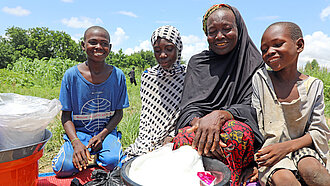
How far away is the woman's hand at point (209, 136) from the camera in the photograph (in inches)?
60.9

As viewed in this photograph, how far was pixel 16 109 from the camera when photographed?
5.38 ft

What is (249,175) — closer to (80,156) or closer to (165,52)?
(165,52)

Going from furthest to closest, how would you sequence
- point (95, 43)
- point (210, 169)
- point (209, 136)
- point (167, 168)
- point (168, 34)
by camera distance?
point (95, 43), point (168, 34), point (209, 136), point (210, 169), point (167, 168)

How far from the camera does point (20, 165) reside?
1.62 meters

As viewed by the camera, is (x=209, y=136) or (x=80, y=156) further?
(x=80, y=156)

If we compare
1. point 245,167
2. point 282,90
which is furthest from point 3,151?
point 282,90

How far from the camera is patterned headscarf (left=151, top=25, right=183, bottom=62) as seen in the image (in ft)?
7.86

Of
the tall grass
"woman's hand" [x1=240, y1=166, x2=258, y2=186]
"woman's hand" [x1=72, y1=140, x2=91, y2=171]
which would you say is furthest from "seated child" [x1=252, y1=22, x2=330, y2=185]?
the tall grass

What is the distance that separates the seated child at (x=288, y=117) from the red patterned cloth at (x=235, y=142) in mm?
109

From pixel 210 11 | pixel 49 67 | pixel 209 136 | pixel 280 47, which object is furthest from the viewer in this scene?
pixel 49 67

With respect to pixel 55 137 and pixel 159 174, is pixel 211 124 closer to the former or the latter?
pixel 159 174

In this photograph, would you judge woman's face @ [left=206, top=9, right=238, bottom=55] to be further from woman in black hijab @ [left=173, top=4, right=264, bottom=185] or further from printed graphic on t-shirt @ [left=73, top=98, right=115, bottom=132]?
printed graphic on t-shirt @ [left=73, top=98, right=115, bottom=132]

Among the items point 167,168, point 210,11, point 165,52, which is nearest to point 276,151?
point 167,168

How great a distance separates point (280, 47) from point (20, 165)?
1970 millimetres
